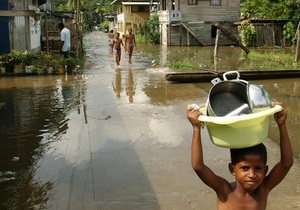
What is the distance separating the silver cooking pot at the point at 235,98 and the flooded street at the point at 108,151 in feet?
6.03

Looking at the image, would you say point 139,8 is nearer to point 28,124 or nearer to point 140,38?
point 140,38

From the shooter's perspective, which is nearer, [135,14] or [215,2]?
[215,2]

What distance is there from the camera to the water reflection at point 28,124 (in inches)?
175

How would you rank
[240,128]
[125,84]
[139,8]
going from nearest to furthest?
[240,128] < [125,84] < [139,8]

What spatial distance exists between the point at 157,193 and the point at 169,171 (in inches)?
26.6

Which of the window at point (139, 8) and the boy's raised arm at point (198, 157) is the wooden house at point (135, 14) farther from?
the boy's raised arm at point (198, 157)

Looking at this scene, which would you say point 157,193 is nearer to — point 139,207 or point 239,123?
point 139,207

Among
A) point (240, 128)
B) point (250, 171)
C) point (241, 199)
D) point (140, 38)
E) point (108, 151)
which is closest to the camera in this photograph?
point (240, 128)

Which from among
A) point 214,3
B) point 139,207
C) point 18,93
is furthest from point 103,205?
point 214,3

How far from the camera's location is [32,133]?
257 inches

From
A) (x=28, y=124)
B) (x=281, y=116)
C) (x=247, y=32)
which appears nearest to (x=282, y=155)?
(x=281, y=116)

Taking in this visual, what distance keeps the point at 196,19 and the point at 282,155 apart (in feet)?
96.3

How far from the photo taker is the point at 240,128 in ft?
6.92

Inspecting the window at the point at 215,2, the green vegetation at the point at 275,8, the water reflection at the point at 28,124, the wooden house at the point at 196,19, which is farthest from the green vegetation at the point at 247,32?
the water reflection at the point at 28,124
